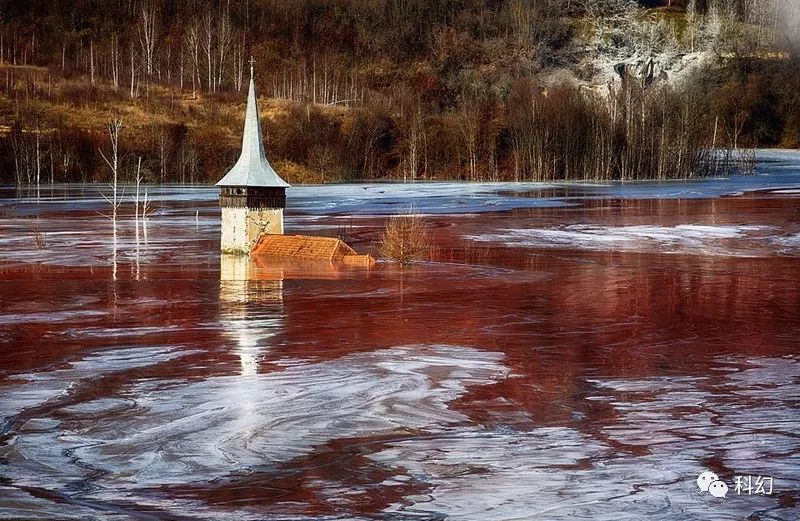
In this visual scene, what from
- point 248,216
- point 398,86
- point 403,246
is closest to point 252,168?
point 248,216

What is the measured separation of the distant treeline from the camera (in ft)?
323

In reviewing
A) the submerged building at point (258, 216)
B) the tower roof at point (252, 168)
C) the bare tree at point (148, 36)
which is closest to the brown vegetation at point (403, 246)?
the submerged building at point (258, 216)

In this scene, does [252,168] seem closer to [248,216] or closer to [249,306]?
[248,216]

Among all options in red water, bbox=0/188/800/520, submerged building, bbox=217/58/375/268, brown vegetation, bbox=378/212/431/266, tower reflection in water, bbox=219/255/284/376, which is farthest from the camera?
submerged building, bbox=217/58/375/268

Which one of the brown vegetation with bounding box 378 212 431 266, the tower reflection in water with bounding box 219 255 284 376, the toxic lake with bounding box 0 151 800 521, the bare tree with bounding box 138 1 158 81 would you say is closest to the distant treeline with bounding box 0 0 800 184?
the bare tree with bounding box 138 1 158 81

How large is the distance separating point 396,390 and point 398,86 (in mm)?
113744

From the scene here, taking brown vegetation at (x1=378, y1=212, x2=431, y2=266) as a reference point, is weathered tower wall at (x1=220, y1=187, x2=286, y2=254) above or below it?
above

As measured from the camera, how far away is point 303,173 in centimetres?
10144

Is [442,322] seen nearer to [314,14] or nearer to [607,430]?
[607,430]

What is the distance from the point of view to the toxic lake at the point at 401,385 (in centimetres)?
1240

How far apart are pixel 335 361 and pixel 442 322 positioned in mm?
4553

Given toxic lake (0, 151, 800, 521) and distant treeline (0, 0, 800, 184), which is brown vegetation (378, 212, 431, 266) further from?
distant treeline (0, 0, 800, 184)

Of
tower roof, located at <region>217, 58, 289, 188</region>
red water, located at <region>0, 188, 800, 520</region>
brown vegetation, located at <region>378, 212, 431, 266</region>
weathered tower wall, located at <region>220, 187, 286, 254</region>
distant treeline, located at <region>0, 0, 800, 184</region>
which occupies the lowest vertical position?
red water, located at <region>0, 188, 800, 520</region>

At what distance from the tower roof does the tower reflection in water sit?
86.8 inches
